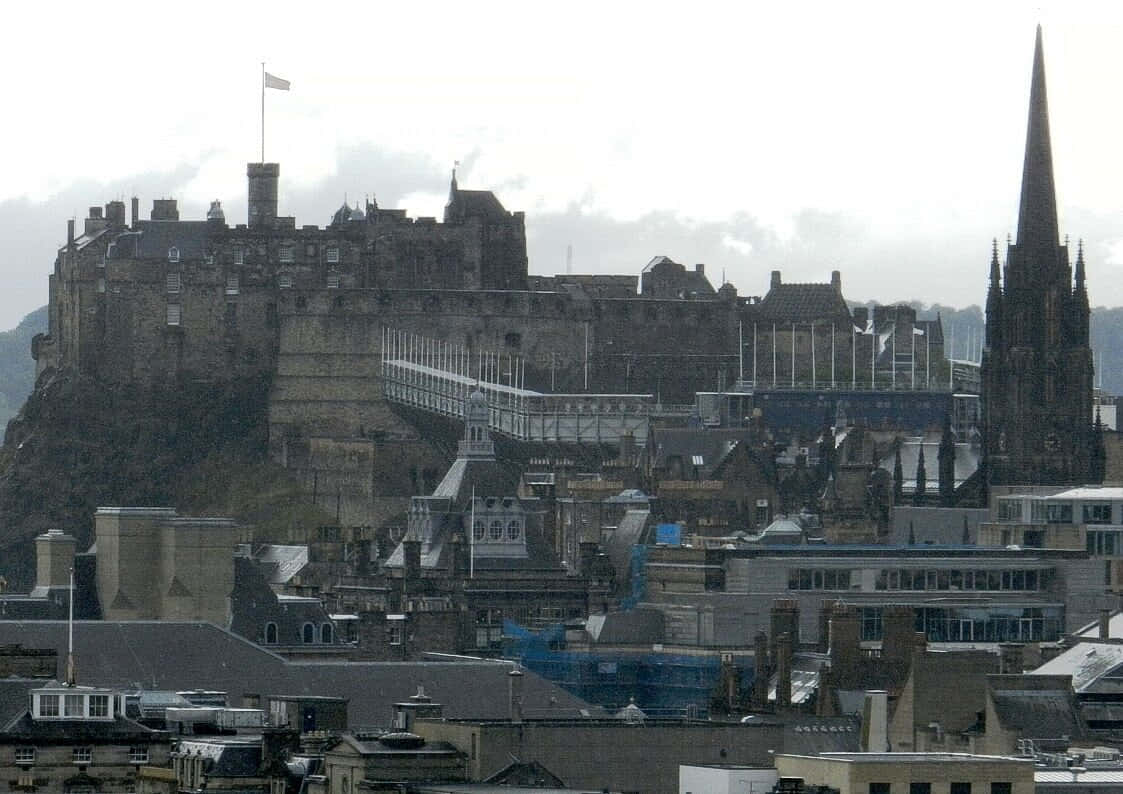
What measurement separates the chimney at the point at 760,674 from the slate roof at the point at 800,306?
3141 inches

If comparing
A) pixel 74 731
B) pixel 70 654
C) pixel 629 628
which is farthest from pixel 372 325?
pixel 74 731

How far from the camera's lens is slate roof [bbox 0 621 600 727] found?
101 m

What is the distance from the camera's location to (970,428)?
598 ft

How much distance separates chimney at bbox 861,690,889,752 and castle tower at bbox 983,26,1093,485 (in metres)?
67.2

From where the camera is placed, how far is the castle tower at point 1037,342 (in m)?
164

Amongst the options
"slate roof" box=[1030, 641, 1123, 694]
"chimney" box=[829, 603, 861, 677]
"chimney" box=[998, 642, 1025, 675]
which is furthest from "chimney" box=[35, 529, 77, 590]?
"slate roof" box=[1030, 641, 1123, 694]

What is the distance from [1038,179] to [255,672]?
221ft

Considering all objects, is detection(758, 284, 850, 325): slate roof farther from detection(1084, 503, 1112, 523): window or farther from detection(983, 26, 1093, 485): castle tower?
detection(1084, 503, 1112, 523): window

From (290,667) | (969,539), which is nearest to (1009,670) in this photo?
(290,667)

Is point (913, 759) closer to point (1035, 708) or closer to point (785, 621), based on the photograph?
point (1035, 708)

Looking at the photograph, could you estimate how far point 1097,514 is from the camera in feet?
485

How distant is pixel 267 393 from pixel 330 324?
3.71 m

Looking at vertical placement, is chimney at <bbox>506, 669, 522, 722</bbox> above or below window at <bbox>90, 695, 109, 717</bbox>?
below

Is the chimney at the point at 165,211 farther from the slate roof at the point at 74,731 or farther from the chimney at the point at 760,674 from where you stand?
the slate roof at the point at 74,731
